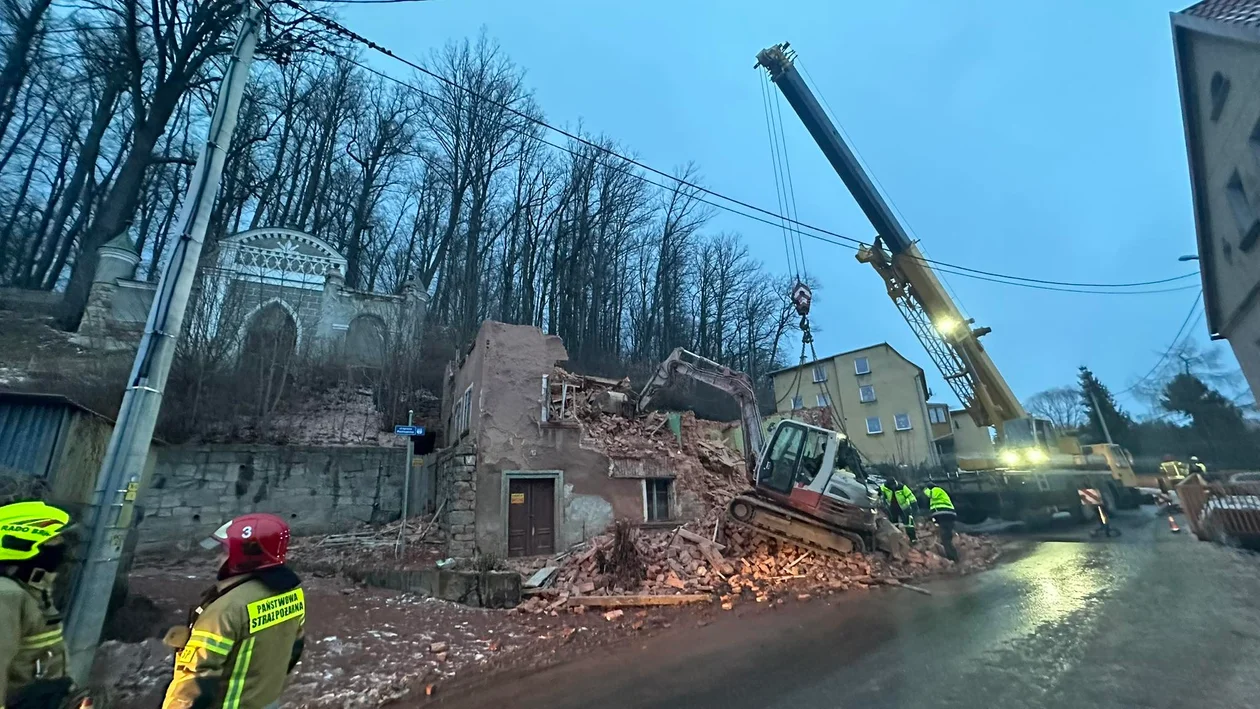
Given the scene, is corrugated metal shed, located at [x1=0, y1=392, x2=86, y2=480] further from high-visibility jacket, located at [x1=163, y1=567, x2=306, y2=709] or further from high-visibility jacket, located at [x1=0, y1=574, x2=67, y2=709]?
high-visibility jacket, located at [x1=163, y1=567, x2=306, y2=709]

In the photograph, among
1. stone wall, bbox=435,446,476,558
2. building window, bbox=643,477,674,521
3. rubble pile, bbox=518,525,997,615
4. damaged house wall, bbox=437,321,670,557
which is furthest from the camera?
building window, bbox=643,477,674,521

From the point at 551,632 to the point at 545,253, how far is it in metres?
27.2

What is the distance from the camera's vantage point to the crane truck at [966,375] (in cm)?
1548

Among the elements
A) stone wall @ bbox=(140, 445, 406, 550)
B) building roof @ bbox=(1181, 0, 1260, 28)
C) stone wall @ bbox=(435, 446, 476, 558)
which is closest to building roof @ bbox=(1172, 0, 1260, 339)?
building roof @ bbox=(1181, 0, 1260, 28)

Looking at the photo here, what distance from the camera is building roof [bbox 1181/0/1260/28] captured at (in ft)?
33.3

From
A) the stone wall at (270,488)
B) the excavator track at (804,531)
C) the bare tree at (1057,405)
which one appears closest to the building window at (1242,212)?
the excavator track at (804,531)

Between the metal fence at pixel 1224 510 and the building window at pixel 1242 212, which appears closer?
the metal fence at pixel 1224 510

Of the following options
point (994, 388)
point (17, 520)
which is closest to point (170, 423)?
point (17, 520)

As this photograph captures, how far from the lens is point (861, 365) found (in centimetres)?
3512

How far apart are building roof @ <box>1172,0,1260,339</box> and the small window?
1918 centimetres

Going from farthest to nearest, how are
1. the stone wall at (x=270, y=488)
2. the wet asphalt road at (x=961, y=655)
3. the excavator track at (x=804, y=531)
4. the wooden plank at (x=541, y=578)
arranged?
the stone wall at (x=270, y=488) < the excavator track at (x=804, y=531) < the wooden plank at (x=541, y=578) < the wet asphalt road at (x=961, y=655)

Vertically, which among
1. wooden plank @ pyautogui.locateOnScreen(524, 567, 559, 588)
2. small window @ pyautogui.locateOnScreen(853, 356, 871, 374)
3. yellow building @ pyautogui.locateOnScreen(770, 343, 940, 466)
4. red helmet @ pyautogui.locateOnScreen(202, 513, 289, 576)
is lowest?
wooden plank @ pyautogui.locateOnScreen(524, 567, 559, 588)

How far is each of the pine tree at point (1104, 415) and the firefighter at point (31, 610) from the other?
5060cm

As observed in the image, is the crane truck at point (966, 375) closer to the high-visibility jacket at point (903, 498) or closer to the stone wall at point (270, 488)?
the high-visibility jacket at point (903, 498)
